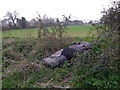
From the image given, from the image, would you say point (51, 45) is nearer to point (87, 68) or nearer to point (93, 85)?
point (87, 68)

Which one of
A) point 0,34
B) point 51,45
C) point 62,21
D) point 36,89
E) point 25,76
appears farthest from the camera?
point 0,34

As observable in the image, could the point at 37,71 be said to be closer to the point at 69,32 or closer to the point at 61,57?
the point at 61,57

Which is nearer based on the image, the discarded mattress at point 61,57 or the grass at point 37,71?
the grass at point 37,71

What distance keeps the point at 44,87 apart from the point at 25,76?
3.60 feet

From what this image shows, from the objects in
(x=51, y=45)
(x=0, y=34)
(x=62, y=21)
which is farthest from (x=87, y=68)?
(x=0, y=34)

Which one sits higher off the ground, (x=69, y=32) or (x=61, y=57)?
(x=69, y=32)

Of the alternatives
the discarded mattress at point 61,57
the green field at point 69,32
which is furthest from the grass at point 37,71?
the green field at point 69,32

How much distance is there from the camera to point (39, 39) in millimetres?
7984

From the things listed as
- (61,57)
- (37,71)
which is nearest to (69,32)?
(61,57)

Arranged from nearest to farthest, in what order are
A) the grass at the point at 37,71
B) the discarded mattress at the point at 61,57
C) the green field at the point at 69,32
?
the grass at the point at 37,71
the discarded mattress at the point at 61,57
the green field at the point at 69,32

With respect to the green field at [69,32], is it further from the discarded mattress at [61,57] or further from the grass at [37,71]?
the discarded mattress at [61,57]

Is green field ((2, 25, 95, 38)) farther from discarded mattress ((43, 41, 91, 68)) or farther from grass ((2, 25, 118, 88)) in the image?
discarded mattress ((43, 41, 91, 68))

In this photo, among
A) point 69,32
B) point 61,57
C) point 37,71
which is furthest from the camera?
point 69,32

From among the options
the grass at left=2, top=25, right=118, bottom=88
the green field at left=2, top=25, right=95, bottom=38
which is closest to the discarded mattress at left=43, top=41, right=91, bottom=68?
the grass at left=2, top=25, right=118, bottom=88
